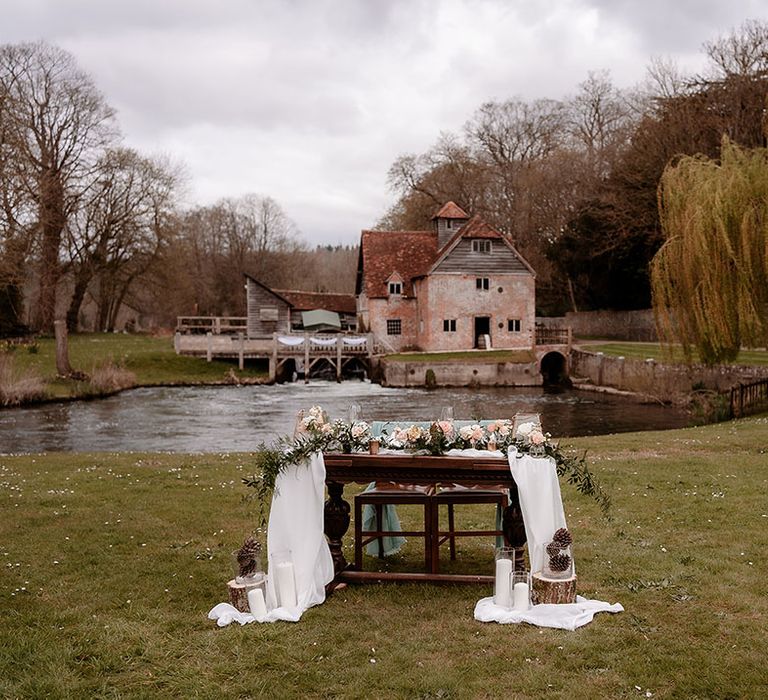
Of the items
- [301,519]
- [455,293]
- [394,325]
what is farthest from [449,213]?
[301,519]

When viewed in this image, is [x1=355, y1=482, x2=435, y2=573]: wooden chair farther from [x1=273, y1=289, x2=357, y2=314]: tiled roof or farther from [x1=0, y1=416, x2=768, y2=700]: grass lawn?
[x1=273, y1=289, x2=357, y2=314]: tiled roof

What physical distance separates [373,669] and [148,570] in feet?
9.62

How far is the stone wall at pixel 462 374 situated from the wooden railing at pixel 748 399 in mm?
15324

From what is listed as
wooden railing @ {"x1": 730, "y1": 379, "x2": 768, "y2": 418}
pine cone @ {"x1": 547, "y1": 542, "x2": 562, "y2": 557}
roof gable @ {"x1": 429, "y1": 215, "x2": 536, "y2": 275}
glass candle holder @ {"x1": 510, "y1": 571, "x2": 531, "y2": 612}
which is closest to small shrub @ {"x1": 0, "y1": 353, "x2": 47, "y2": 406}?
roof gable @ {"x1": 429, "y1": 215, "x2": 536, "y2": 275}

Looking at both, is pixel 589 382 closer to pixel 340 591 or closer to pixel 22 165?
pixel 22 165

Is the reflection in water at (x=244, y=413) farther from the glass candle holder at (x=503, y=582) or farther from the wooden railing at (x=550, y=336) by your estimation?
the glass candle holder at (x=503, y=582)

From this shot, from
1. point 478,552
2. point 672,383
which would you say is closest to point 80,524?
point 478,552

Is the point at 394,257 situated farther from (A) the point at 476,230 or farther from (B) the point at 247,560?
(B) the point at 247,560

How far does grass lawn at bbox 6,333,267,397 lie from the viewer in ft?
116

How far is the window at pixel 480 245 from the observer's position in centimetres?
4256

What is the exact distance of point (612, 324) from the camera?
48.3 metres

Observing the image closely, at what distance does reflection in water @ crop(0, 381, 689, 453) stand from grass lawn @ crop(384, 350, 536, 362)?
90.9 inches

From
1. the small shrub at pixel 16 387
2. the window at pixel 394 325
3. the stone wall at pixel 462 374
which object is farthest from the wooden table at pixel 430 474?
the window at pixel 394 325

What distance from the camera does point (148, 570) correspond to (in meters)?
6.57
